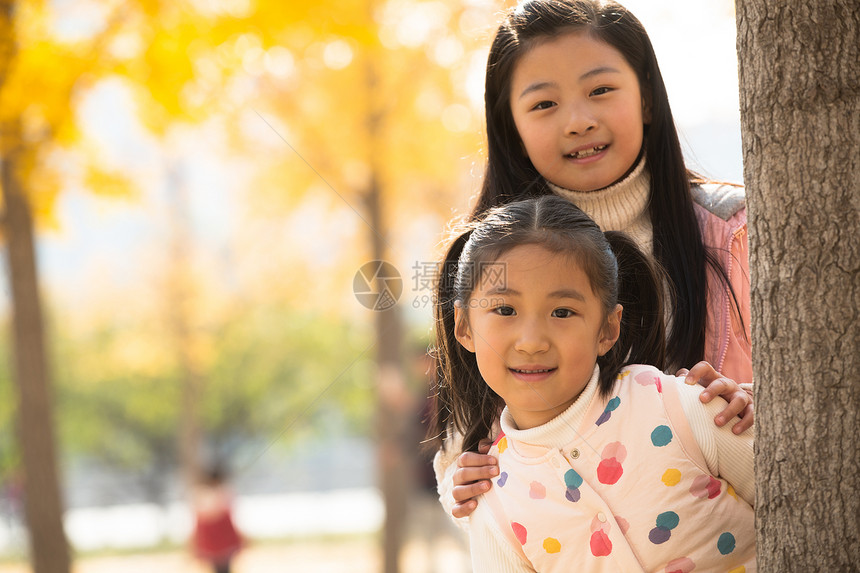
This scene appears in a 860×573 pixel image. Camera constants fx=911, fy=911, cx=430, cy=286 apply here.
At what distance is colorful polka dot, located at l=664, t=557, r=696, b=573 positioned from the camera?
1564 millimetres

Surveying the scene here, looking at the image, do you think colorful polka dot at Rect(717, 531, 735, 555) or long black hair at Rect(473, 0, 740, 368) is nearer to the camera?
colorful polka dot at Rect(717, 531, 735, 555)

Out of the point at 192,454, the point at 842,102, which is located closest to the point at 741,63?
the point at 842,102

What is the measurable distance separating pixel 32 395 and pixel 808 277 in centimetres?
466

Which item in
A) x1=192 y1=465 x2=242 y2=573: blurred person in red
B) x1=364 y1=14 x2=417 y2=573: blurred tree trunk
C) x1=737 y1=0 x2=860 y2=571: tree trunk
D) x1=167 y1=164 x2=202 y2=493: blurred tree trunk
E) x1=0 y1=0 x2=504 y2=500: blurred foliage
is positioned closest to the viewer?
x1=737 y1=0 x2=860 y2=571: tree trunk

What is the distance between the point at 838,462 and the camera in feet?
4.56

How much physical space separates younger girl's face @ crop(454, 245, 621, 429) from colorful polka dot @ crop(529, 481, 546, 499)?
119 millimetres

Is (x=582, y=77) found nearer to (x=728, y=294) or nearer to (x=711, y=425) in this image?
(x=728, y=294)

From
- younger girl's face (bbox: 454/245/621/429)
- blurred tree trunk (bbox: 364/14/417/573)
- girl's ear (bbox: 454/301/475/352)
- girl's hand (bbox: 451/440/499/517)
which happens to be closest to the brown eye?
younger girl's face (bbox: 454/245/621/429)

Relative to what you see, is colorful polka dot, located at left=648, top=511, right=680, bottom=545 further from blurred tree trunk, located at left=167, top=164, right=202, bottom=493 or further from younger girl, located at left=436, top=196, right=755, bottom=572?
blurred tree trunk, located at left=167, top=164, right=202, bottom=493

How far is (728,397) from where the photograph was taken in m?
1.61

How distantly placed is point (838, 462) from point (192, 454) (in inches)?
469

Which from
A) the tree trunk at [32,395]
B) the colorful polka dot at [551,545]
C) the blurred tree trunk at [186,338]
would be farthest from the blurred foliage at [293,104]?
the blurred tree trunk at [186,338]

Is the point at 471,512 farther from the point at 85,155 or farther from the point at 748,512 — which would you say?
the point at 85,155

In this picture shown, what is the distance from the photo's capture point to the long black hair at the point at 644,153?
6.41ft
